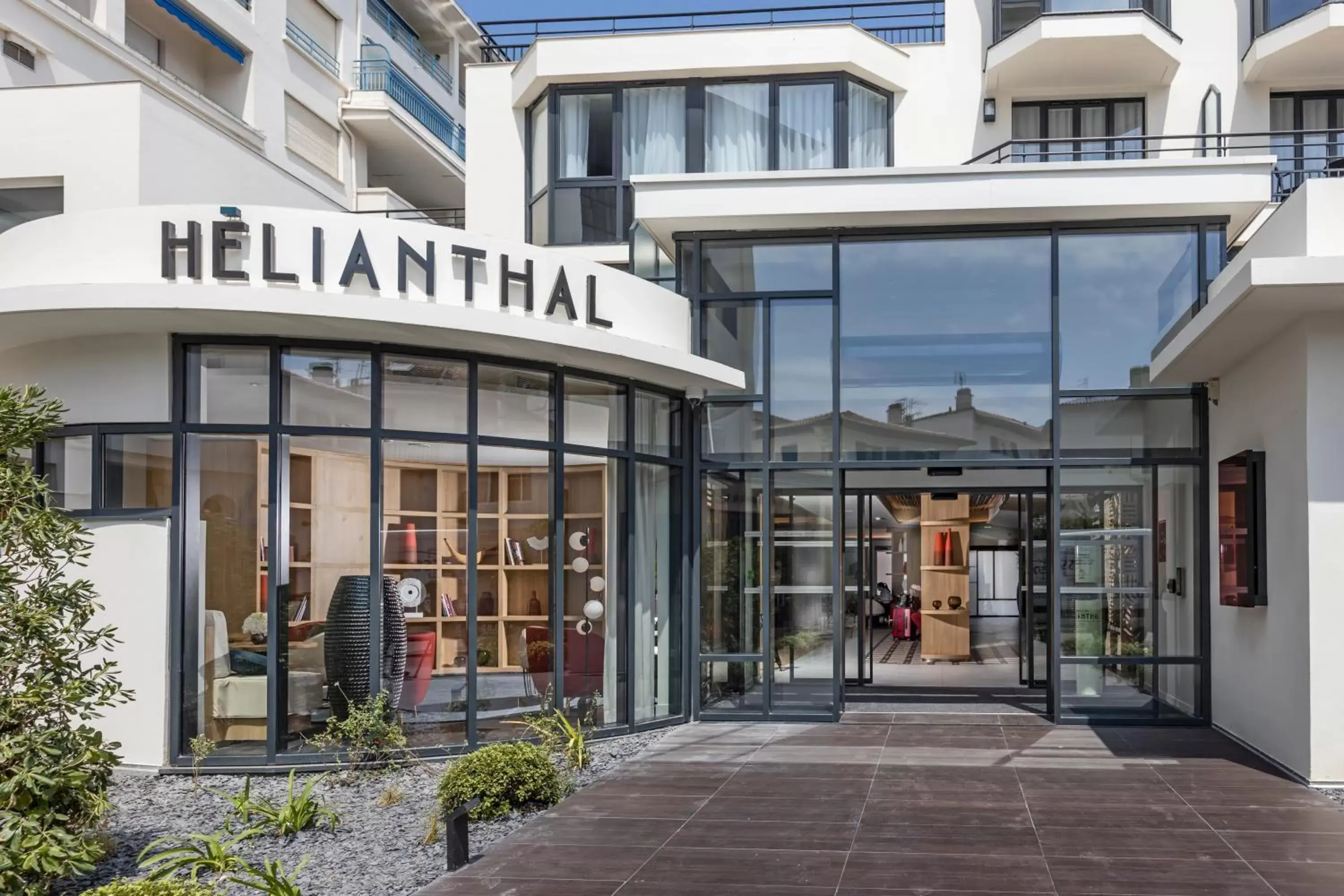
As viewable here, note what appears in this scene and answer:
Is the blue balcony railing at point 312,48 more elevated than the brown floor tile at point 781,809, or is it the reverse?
the blue balcony railing at point 312,48

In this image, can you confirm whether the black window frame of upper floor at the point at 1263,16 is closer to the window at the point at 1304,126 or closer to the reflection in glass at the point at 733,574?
the window at the point at 1304,126

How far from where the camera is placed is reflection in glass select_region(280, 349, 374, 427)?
10414mm

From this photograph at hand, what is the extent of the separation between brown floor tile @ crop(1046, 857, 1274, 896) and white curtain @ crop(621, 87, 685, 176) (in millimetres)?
10846

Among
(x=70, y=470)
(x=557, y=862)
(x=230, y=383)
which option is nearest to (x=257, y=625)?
(x=230, y=383)

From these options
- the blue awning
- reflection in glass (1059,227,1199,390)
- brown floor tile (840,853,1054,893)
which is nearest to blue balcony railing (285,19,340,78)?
the blue awning

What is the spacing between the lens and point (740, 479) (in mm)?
13250

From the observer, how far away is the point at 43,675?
22.5 ft

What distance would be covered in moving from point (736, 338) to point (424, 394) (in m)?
3.70

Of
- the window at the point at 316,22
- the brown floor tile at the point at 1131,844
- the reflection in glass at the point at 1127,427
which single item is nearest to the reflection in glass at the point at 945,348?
the reflection in glass at the point at 1127,427

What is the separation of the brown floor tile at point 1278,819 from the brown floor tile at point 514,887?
406 cm

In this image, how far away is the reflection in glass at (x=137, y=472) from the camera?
1025 cm

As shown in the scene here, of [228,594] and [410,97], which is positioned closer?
[228,594]

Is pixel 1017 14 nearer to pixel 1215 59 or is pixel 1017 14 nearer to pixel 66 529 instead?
pixel 1215 59

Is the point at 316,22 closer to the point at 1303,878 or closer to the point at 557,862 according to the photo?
the point at 557,862
